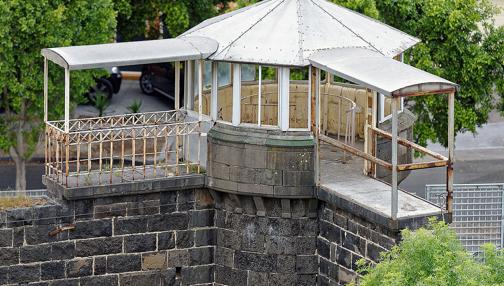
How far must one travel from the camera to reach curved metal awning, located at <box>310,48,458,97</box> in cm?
2684

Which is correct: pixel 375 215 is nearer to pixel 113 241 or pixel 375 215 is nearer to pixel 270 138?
pixel 270 138

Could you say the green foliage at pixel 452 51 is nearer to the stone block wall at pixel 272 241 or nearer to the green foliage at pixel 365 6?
the green foliage at pixel 365 6

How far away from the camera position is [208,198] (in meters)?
30.5

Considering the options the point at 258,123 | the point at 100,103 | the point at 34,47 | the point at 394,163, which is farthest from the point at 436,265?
the point at 100,103

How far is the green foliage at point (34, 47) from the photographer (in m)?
35.6

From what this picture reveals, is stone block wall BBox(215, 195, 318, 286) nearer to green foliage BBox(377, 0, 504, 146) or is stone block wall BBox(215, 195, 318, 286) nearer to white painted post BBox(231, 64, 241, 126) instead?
white painted post BBox(231, 64, 241, 126)

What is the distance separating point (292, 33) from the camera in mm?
29453

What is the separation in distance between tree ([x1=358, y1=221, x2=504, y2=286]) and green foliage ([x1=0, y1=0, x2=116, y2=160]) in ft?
46.8

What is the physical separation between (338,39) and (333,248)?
3.92m

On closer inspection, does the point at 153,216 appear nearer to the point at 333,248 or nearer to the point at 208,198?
the point at 208,198

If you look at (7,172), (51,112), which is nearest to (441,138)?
(51,112)

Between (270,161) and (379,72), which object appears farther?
(270,161)

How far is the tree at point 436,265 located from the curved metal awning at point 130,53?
287 inches

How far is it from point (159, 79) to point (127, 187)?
71.7ft
